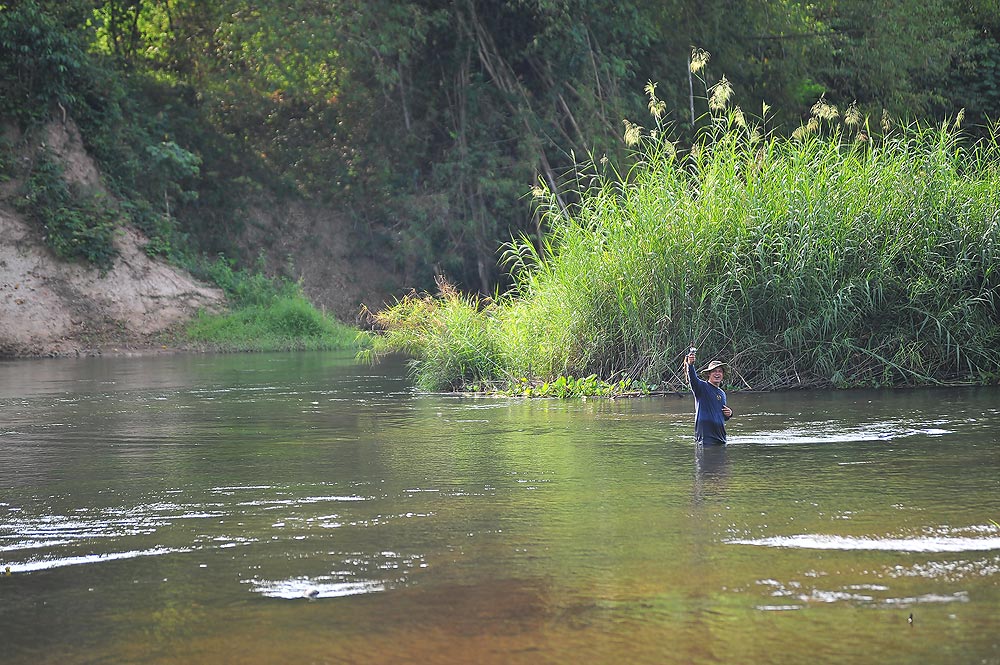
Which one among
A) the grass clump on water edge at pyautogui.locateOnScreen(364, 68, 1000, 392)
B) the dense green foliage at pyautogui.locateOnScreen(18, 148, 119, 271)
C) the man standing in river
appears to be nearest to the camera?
the man standing in river

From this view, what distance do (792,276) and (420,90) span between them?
24826mm

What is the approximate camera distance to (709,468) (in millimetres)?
9188

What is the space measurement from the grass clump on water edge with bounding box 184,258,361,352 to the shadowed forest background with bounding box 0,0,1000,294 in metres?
2.12

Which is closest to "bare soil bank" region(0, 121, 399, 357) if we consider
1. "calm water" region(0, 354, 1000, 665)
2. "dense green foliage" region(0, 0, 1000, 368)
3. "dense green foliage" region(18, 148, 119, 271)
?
"dense green foliage" region(18, 148, 119, 271)

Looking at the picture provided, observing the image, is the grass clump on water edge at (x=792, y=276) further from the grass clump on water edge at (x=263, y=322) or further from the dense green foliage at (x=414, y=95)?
the grass clump on water edge at (x=263, y=322)

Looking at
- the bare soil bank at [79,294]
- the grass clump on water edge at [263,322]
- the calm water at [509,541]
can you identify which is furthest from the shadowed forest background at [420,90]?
the calm water at [509,541]

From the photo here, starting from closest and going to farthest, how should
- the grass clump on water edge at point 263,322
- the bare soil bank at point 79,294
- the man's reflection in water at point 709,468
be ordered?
the man's reflection in water at point 709,468 < the bare soil bank at point 79,294 < the grass clump on water edge at point 263,322

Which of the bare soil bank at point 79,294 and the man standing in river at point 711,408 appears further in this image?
the bare soil bank at point 79,294

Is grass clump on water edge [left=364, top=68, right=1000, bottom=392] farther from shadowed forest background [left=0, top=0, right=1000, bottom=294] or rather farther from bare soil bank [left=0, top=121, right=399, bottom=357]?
bare soil bank [left=0, top=121, right=399, bottom=357]

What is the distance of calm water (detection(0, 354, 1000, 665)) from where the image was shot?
5.00 metres

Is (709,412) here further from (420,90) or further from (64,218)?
(420,90)

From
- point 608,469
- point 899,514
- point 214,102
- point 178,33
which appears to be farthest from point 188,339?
point 899,514

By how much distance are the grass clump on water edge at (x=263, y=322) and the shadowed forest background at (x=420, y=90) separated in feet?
6.95

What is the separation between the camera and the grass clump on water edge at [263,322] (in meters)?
32.2
